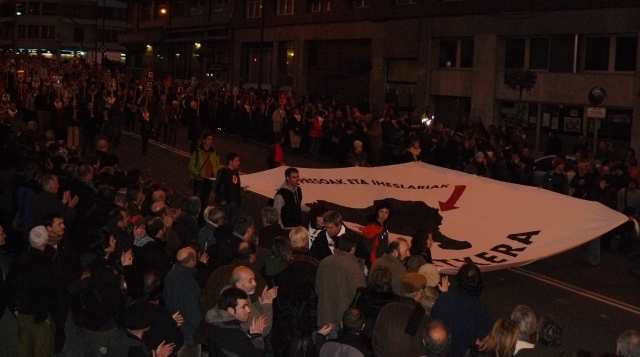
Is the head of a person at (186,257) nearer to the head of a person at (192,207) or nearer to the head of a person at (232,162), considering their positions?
the head of a person at (192,207)

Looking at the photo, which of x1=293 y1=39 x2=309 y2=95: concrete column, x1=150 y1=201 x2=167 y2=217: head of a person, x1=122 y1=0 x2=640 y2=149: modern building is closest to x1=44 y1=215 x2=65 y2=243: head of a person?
x1=150 y1=201 x2=167 y2=217: head of a person

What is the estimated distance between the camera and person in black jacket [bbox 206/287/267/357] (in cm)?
637

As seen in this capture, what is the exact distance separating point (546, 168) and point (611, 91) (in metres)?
12.6

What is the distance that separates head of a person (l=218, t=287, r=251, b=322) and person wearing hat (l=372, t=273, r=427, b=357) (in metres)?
1.13

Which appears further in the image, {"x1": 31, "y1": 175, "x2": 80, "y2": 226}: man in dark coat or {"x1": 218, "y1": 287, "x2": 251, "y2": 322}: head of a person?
{"x1": 31, "y1": 175, "x2": 80, "y2": 226}: man in dark coat

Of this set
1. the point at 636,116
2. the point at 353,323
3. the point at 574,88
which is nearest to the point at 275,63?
the point at 574,88

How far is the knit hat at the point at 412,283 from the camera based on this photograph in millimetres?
7469

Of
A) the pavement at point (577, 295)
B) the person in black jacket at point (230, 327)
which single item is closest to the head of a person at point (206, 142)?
the pavement at point (577, 295)

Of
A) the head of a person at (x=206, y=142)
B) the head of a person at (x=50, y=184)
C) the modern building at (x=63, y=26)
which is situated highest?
the modern building at (x=63, y=26)

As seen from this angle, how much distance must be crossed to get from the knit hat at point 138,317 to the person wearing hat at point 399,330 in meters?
1.78

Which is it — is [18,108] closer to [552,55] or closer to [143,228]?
[552,55]

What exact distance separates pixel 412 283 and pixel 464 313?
0.52 m

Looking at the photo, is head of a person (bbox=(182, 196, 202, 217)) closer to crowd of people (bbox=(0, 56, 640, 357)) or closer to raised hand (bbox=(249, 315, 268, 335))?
crowd of people (bbox=(0, 56, 640, 357))

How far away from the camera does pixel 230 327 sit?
649 centimetres
